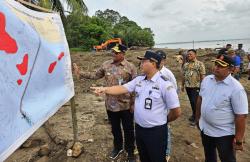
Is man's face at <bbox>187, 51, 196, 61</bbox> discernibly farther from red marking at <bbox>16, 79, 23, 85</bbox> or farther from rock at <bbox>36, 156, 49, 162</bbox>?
red marking at <bbox>16, 79, 23, 85</bbox>

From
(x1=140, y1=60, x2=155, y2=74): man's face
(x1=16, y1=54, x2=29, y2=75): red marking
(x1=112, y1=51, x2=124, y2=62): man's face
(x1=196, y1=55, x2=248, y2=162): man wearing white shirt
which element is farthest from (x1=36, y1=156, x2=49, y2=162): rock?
(x1=196, y1=55, x2=248, y2=162): man wearing white shirt

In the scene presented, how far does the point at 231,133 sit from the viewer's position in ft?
9.96

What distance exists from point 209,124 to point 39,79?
6.46 feet

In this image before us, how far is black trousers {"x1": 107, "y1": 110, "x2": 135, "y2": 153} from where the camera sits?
157 inches

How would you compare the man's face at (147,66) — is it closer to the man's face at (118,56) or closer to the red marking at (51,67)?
the man's face at (118,56)

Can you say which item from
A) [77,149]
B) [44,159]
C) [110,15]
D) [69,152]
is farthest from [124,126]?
[110,15]

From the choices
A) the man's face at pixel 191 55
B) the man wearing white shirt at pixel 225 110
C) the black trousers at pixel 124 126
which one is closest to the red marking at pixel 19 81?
the black trousers at pixel 124 126

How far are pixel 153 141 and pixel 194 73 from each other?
112 inches

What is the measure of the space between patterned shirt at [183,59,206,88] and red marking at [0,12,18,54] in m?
3.95

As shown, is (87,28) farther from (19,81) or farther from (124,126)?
(19,81)

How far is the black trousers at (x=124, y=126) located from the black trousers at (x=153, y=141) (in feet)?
2.68

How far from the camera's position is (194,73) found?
5523 mm

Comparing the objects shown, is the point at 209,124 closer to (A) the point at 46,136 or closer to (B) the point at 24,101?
(B) the point at 24,101

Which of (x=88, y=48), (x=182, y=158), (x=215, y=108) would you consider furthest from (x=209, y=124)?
(x=88, y=48)
